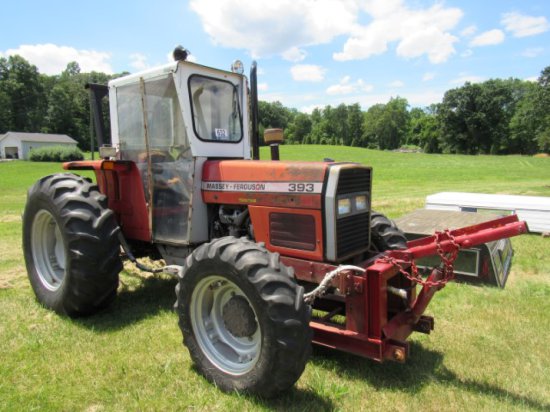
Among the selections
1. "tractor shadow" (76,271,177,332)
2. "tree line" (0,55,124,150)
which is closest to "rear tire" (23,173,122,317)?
"tractor shadow" (76,271,177,332)

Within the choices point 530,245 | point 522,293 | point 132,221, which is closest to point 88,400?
point 132,221

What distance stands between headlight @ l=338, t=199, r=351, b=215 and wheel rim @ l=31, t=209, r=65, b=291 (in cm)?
327

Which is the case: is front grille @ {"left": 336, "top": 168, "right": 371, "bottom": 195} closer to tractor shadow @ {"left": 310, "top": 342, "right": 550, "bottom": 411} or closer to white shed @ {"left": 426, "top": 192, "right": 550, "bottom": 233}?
tractor shadow @ {"left": 310, "top": 342, "right": 550, "bottom": 411}

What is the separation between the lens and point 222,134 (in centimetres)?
439

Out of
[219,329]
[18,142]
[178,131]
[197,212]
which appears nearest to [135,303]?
[197,212]

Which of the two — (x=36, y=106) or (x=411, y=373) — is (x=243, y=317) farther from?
(x=36, y=106)

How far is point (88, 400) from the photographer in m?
3.06

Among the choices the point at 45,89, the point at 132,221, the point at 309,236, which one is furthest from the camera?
the point at 45,89

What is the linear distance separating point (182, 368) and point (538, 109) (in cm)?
2332

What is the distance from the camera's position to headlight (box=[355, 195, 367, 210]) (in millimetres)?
3523

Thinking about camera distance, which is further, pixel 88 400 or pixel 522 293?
pixel 522 293

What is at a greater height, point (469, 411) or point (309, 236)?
point (309, 236)

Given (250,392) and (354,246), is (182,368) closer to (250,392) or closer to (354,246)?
(250,392)

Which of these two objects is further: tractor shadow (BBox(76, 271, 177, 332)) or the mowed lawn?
tractor shadow (BBox(76, 271, 177, 332))
